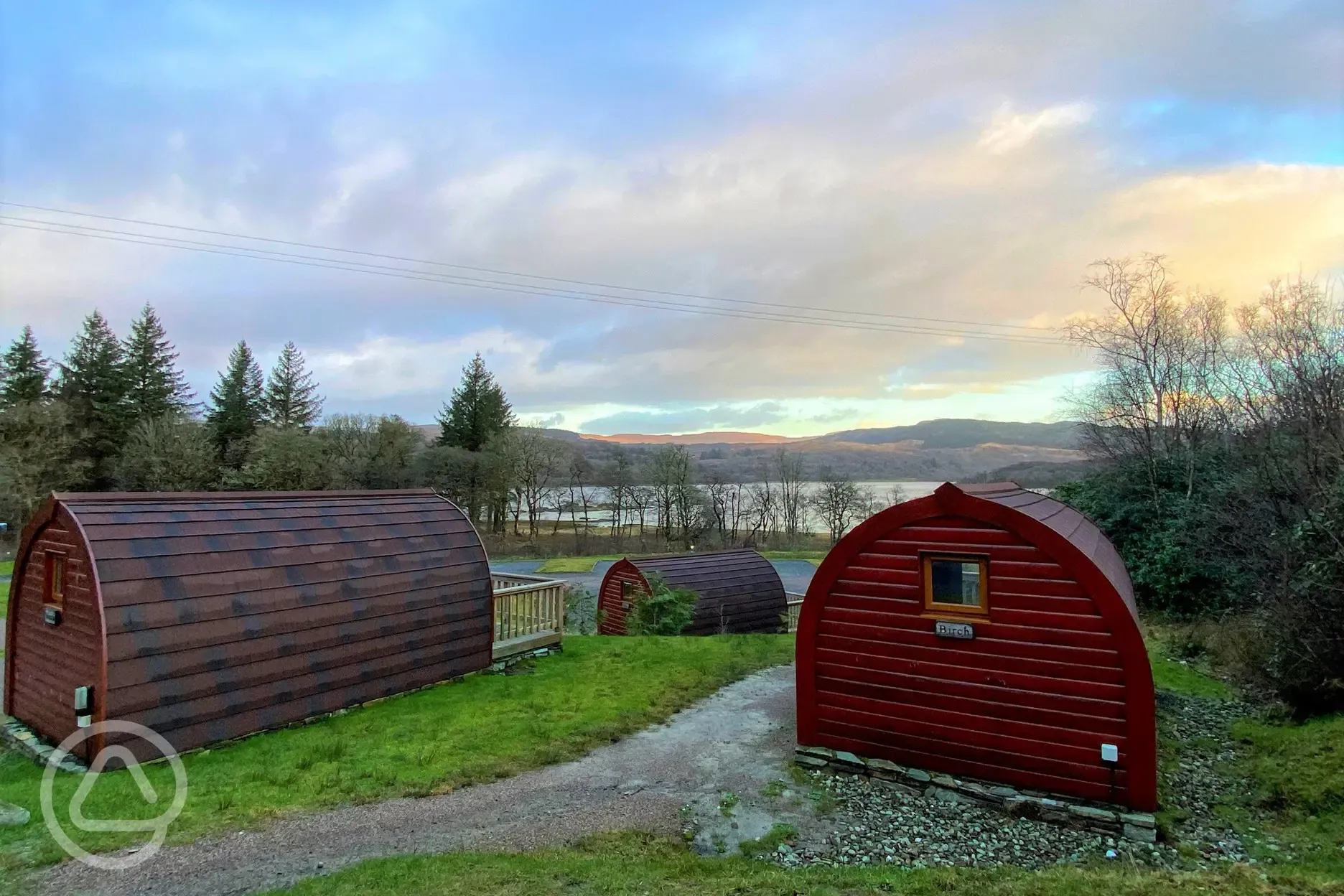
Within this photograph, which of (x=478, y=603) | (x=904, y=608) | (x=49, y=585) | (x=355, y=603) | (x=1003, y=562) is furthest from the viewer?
(x=478, y=603)

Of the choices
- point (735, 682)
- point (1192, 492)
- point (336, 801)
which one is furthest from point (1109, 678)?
point (1192, 492)

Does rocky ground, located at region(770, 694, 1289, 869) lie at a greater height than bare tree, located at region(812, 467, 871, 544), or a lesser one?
lesser

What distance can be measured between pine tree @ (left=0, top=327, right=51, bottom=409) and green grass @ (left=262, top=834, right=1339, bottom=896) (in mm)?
46669

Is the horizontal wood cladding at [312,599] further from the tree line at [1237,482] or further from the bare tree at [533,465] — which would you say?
the bare tree at [533,465]

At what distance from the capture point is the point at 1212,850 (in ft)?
19.2

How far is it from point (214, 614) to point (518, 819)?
4.60 meters

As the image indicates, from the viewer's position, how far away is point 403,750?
7.94 metres

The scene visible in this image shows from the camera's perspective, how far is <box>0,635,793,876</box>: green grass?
20.4 ft

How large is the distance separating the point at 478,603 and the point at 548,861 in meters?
6.38

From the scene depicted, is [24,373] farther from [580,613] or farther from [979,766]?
[979,766]

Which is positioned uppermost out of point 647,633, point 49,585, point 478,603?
point 49,585

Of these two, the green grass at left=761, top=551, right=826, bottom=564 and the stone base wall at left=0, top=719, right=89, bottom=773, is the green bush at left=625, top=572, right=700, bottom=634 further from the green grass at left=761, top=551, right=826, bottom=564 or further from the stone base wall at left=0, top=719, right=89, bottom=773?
the green grass at left=761, top=551, right=826, bottom=564

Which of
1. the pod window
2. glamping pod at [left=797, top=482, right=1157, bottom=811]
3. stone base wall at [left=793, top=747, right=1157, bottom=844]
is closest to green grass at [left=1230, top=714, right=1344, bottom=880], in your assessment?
stone base wall at [left=793, top=747, right=1157, bottom=844]

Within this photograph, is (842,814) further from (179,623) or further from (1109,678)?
(179,623)
